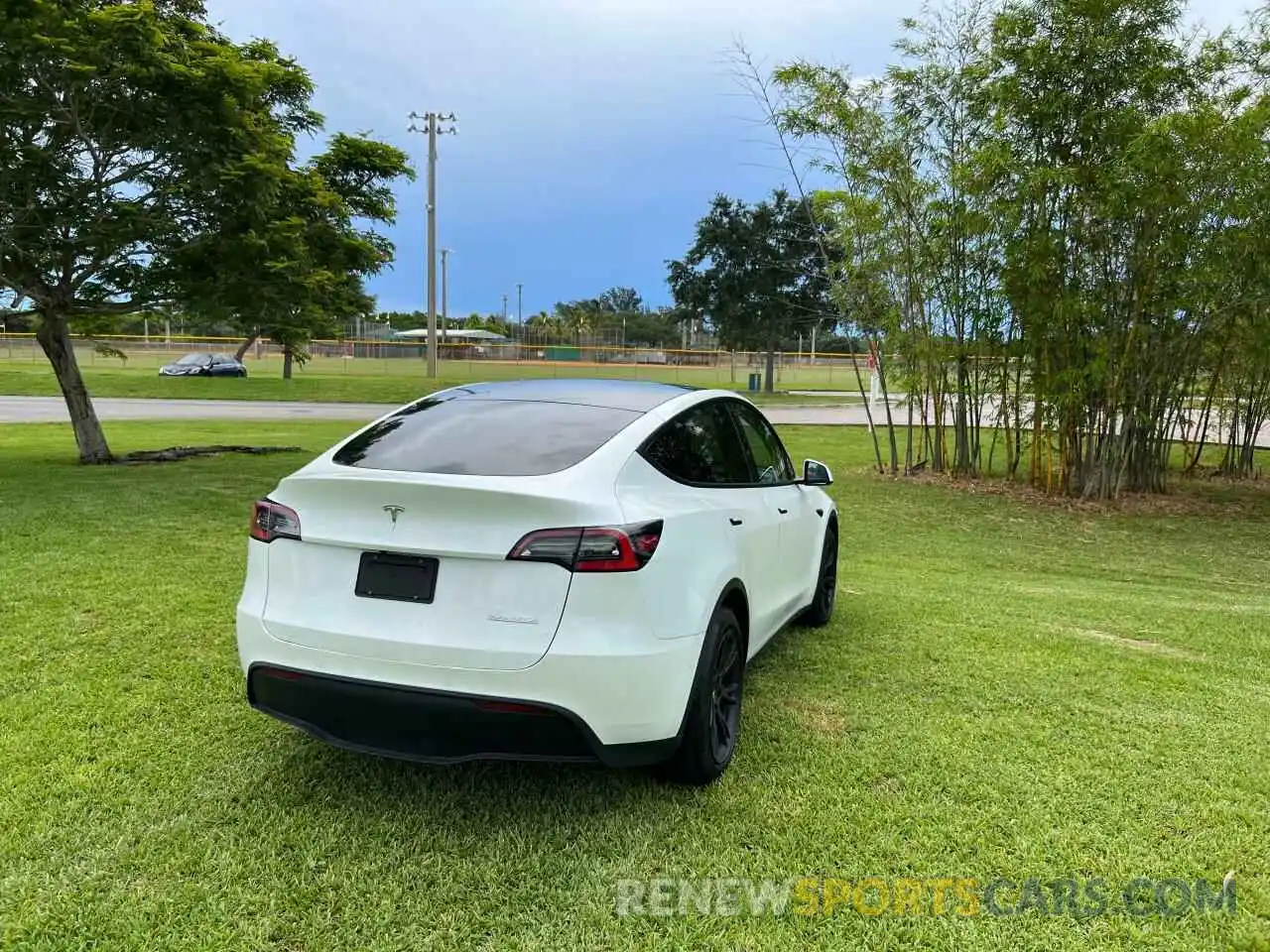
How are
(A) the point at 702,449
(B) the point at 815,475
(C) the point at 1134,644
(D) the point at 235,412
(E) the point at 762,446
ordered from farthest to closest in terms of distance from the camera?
1. (D) the point at 235,412
2. (C) the point at 1134,644
3. (B) the point at 815,475
4. (E) the point at 762,446
5. (A) the point at 702,449

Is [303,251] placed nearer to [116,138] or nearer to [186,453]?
[116,138]

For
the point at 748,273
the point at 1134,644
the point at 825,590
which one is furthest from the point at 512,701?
the point at 748,273

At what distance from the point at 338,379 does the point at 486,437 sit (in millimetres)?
34135

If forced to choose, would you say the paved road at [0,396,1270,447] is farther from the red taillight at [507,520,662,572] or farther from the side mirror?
the red taillight at [507,520,662,572]

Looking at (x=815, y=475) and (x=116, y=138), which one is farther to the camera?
(x=116, y=138)

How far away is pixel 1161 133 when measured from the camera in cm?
798

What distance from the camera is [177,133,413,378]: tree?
9.27 m

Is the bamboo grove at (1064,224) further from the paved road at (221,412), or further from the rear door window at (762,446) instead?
the paved road at (221,412)

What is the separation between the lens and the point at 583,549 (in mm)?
2434

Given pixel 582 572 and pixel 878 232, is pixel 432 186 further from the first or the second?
pixel 582 572

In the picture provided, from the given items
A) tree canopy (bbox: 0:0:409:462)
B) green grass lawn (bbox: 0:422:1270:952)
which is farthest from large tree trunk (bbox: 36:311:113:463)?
green grass lawn (bbox: 0:422:1270:952)

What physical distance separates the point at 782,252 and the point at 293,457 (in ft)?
84.0

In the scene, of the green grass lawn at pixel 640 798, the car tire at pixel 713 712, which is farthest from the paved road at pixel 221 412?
the car tire at pixel 713 712

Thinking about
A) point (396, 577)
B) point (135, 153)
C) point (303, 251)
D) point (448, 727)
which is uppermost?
point (135, 153)
